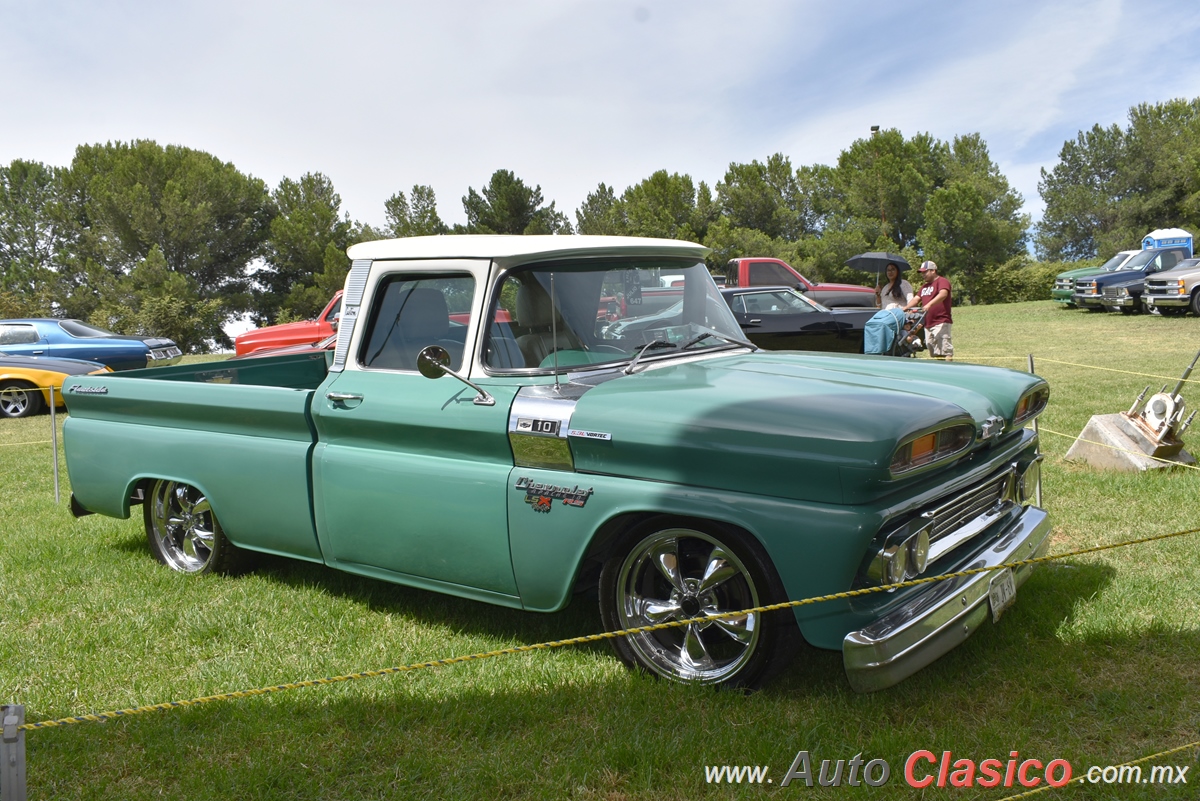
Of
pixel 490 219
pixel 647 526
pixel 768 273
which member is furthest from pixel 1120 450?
pixel 490 219

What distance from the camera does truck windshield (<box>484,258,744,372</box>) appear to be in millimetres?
4031

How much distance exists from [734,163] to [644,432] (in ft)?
175

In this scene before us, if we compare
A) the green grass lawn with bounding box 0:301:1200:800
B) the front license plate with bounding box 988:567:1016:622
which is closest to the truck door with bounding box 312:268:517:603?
the green grass lawn with bounding box 0:301:1200:800

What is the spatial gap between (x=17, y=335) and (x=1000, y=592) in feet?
58.7

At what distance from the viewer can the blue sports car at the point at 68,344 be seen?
16406mm

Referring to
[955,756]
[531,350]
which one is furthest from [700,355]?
[955,756]

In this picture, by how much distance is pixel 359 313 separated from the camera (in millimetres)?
4449

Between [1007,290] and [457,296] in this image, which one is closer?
[457,296]

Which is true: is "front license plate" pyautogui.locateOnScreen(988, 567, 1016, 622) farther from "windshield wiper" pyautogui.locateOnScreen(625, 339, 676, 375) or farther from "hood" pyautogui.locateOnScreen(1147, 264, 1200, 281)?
"hood" pyautogui.locateOnScreen(1147, 264, 1200, 281)

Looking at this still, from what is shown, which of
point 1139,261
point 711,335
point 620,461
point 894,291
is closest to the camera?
point 620,461

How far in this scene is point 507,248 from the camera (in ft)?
13.6

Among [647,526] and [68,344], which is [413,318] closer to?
[647,526]

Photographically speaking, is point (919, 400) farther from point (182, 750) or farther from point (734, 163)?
point (734, 163)

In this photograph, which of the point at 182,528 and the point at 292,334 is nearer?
the point at 182,528
